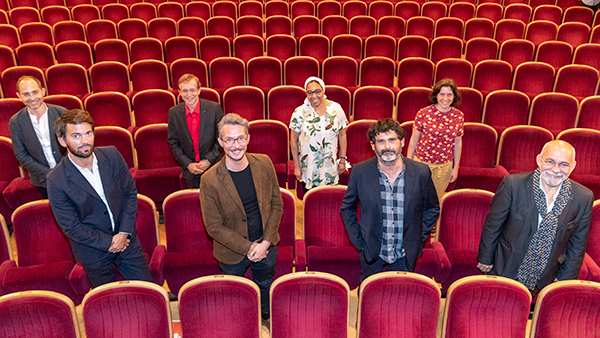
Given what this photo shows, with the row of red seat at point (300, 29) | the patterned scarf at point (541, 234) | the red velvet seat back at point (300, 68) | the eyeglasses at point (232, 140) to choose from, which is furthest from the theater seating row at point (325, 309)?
the row of red seat at point (300, 29)

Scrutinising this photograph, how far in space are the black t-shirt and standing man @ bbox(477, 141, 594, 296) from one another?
103 cm

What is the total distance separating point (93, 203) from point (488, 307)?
1.73 m

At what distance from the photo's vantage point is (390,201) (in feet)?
6.09

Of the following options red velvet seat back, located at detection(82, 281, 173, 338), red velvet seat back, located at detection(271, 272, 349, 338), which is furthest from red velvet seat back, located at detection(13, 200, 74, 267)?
red velvet seat back, located at detection(271, 272, 349, 338)

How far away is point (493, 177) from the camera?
3.00m

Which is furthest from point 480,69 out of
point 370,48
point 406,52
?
point 370,48

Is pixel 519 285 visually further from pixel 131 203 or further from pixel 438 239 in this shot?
pixel 131 203

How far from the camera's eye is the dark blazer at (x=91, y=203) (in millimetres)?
1789

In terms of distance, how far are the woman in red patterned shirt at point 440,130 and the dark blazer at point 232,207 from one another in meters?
1.01

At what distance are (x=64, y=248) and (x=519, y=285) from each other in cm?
227

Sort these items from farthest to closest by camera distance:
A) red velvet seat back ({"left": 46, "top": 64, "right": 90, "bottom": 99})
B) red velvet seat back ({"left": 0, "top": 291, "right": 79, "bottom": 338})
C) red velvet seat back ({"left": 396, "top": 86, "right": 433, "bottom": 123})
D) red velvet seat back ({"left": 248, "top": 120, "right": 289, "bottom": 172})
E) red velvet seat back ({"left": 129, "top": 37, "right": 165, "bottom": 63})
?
red velvet seat back ({"left": 129, "top": 37, "right": 165, "bottom": 63})
red velvet seat back ({"left": 46, "top": 64, "right": 90, "bottom": 99})
red velvet seat back ({"left": 396, "top": 86, "right": 433, "bottom": 123})
red velvet seat back ({"left": 248, "top": 120, "right": 289, "bottom": 172})
red velvet seat back ({"left": 0, "top": 291, "right": 79, "bottom": 338})

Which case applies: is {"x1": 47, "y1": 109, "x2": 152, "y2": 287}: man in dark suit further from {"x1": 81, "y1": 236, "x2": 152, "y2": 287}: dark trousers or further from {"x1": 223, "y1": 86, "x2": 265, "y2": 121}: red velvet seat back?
{"x1": 223, "y1": 86, "x2": 265, "y2": 121}: red velvet seat back

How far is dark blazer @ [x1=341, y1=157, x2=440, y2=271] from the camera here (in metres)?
1.82

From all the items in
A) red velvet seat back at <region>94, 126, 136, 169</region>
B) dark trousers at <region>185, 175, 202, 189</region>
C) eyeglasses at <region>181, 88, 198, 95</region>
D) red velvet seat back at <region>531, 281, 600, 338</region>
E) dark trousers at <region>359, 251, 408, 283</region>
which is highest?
eyeglasses at <region>181, 88, 198, 95</region>
